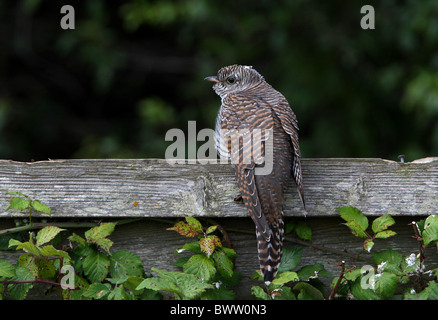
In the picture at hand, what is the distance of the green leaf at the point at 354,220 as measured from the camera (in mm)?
2219

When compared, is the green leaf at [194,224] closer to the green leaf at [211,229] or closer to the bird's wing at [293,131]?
the green leaf at [211,229]

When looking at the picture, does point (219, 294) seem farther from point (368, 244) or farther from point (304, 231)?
point (368, 244)

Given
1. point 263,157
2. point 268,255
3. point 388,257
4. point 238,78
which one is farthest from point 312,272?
point 238,78

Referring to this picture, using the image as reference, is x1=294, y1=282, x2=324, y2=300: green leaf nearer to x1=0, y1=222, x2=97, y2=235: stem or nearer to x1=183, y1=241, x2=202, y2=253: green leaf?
x1=183, y1=241, x2=202, y2=253: green leaf

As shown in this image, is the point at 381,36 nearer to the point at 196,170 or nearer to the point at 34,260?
the point at 196,170

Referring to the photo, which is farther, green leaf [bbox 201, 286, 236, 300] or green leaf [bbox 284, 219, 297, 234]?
green leaf [bbox 284, 219, 297, 234]

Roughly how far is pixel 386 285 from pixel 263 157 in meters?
0.73

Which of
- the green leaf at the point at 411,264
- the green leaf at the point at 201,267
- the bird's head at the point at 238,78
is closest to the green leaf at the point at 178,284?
the green leaf at the point at 201,267

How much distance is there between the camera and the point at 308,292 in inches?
89.6

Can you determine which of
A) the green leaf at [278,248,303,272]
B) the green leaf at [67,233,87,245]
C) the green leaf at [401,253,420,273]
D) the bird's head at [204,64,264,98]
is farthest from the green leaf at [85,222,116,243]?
the bird's head at [204,64,264,98]

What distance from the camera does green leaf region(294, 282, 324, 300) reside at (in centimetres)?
225

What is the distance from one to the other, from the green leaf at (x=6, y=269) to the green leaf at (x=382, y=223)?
53.1 inches

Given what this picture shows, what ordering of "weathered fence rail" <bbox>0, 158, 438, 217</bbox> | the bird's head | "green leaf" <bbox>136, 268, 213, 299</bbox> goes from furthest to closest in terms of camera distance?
the bird's head, "weathered fence rail" <bbox>0, 158, 438, 217</bbox>, "green leaf" <bbox>136, 268, 213, 299</bbox>

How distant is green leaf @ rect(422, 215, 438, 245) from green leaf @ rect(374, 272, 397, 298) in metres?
0.18
